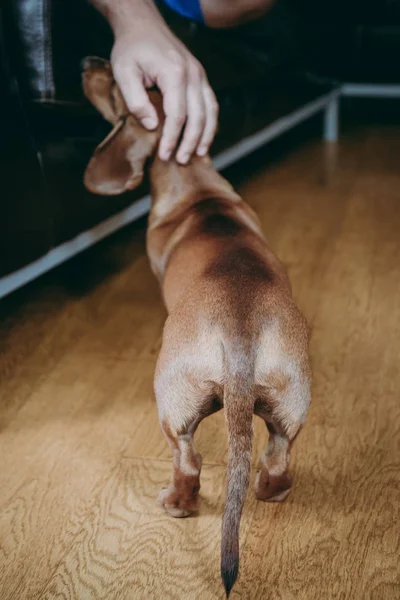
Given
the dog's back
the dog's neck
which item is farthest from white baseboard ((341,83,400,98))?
the dog's back

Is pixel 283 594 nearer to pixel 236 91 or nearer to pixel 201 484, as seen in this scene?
pixel 201 484

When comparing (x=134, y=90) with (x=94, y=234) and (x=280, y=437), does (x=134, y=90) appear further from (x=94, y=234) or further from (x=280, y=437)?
(x=280, y=437)

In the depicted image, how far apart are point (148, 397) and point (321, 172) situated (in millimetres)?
1771

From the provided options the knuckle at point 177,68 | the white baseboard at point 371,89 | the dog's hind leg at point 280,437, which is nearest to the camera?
the dog's hind leg at point 280,437

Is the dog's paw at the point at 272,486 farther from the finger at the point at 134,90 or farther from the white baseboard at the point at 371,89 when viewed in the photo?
the white baseboard at the point at 371,89

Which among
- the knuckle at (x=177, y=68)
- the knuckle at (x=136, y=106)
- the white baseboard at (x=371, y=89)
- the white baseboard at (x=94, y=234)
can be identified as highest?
the knuckle at (x=177, y=68)

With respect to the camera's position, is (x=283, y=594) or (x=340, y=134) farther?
(x=340, y=134)

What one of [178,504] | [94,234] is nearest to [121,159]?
[94,234]

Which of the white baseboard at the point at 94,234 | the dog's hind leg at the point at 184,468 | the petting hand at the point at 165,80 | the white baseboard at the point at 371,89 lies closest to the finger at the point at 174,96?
the petting hand at the point at 165,80

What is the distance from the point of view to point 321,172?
2.87 metres

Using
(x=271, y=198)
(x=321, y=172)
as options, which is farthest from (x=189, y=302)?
(x=321, y=172)

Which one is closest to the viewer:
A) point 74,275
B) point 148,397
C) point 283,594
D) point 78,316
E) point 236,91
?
point 283,594

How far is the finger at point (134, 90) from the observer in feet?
4.15

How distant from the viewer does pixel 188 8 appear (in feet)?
5.76
